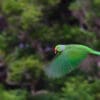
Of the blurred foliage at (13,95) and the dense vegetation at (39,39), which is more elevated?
the dense vegetation at (39,39)

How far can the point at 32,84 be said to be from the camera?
139 cm

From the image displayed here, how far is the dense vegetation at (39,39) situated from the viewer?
3.97 feet

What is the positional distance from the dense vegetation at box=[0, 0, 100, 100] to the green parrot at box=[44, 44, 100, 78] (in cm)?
94

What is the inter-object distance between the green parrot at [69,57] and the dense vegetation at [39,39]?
0.94 metres

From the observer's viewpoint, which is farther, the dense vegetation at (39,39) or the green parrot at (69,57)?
the dense vegetation at (39,39)

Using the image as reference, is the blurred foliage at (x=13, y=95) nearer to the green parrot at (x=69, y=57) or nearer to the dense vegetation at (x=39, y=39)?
the dense vegetation at (x=39, y=39)

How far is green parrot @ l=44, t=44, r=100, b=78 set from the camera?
15 cm

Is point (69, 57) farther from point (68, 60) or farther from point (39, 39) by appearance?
point (39, 39)

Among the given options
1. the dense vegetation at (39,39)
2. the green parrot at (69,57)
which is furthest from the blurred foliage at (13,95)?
the green parrot at (69,57)

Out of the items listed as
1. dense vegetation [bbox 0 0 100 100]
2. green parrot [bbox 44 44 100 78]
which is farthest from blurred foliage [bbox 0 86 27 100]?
green parrot [bbox 44 44 100 78]

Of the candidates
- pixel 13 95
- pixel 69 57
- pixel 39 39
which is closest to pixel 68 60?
pixel 69 57

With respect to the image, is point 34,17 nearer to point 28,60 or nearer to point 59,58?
point 28,60

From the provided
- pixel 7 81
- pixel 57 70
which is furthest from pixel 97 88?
pixel 57 70

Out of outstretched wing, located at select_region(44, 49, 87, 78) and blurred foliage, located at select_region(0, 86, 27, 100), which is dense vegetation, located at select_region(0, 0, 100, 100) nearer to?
blurred foliage, located at select_region(0, 86, 27, 100)
